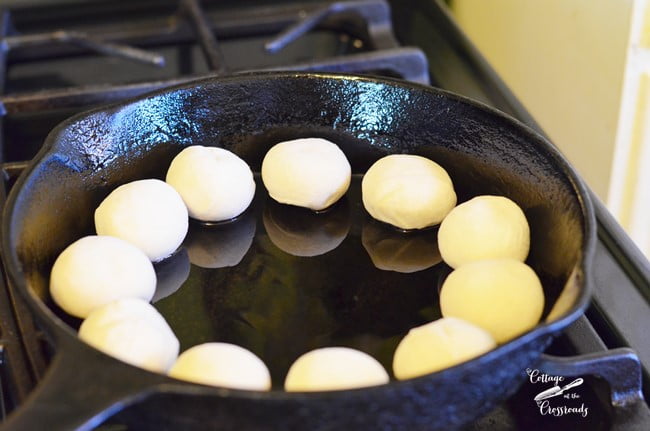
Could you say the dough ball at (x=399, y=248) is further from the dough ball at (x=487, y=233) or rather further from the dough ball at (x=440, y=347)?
the dough ball at (x=440, y=347)

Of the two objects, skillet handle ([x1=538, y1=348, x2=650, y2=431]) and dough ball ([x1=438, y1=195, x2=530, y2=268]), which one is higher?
dough ball ([x1=438, y1=195, x2=530, y2=268])

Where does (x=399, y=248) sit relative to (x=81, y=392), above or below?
below

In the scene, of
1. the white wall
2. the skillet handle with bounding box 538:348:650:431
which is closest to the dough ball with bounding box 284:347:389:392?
the skillet handle with bounding box 538:348:650:431

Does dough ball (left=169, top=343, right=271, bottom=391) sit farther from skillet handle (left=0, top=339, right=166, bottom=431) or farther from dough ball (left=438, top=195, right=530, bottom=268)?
dough ball (left=438, top=195, right=530, bottom=268)

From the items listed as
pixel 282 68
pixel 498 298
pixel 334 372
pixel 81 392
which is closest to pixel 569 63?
pixel 282 68

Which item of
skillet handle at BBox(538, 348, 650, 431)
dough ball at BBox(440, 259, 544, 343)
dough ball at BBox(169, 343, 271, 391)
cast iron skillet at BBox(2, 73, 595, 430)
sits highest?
cast iron skillet at BBox(2, 73, 595, 430)

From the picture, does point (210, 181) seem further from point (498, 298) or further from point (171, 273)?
point (498, 298)
